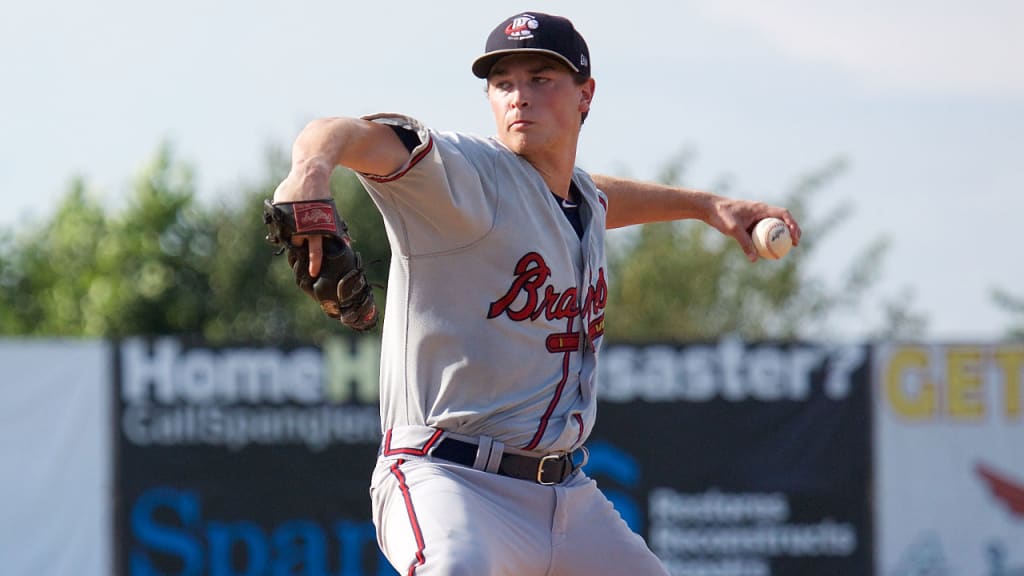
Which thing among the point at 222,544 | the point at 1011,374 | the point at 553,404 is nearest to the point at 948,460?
the point at 1011,374

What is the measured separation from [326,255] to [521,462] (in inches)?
42.8

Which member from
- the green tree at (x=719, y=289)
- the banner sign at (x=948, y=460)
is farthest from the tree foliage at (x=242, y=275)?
the banner sign at (x=948, y=460)

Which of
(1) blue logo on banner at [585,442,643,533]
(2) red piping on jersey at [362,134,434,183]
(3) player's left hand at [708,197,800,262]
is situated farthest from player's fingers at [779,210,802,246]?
(1) blue logo on banner at [585,442,643,533]

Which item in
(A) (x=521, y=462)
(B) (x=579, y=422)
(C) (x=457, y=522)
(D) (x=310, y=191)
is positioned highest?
(D) (x=310, y=191)

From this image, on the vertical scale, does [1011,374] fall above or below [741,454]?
above

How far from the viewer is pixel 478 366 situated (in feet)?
13.7

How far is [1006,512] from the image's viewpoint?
423 inches

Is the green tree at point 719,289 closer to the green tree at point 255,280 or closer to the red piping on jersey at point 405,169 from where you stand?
the green tree at point 255,280

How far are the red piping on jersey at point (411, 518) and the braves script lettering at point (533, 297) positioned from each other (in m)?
0.51

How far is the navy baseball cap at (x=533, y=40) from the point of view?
4.25 m

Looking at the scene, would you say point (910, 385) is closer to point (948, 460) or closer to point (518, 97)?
point (948, 460)

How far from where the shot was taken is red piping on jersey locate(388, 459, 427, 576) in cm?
392

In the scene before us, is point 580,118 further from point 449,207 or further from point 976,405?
point 976,405

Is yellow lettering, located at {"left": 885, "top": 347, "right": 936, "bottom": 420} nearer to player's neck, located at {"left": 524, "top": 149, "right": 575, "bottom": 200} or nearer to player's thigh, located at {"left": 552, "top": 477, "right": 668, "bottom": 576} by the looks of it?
player's thigh, located at {"left": 552, "top": 477, "right": 668, "bottom": 576}
